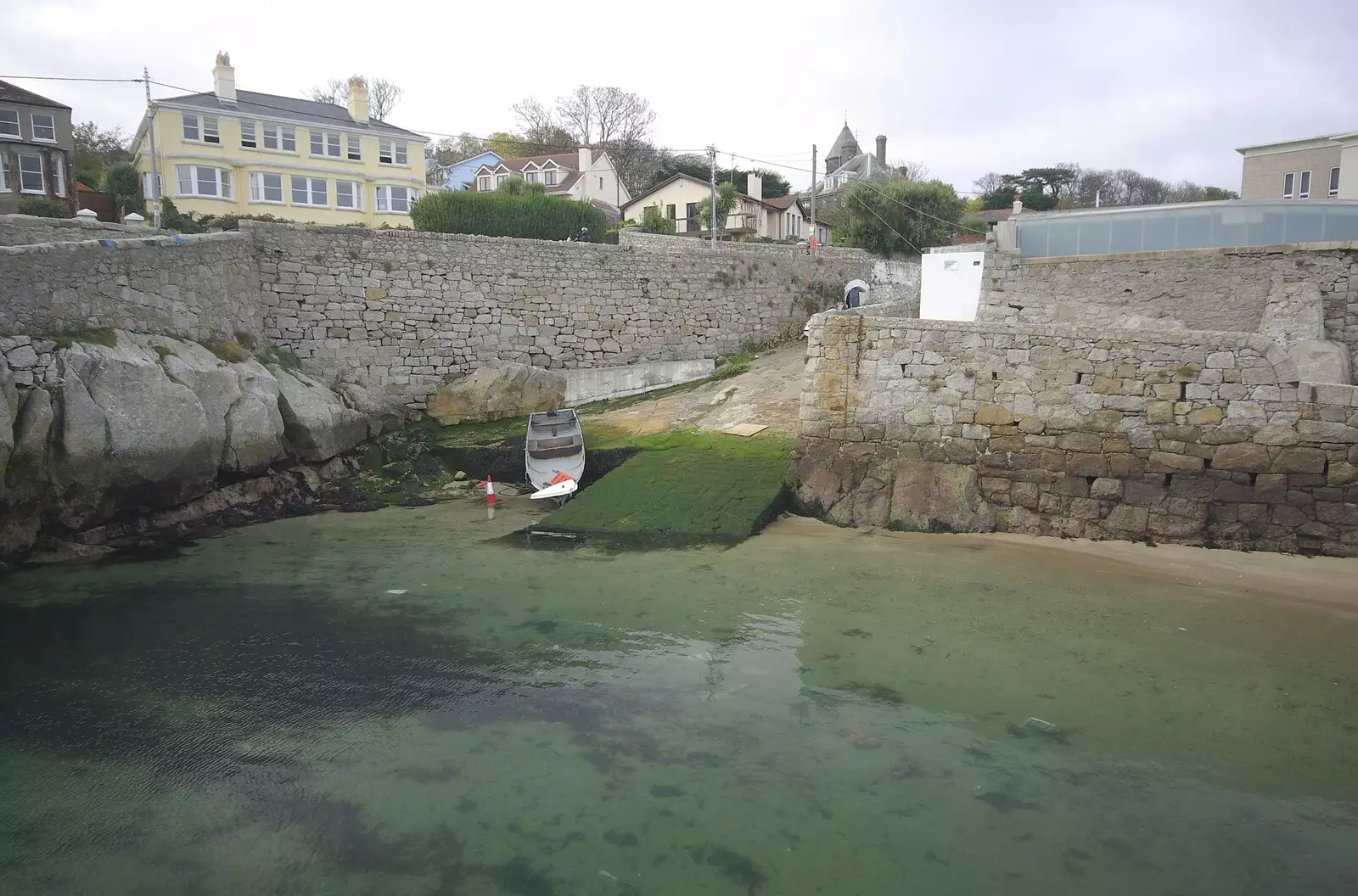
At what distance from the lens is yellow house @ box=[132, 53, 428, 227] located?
3000cm

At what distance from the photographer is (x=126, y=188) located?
28031 mm

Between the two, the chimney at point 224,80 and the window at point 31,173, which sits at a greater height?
the chimney at point 224,80

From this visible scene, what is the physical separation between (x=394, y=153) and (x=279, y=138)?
14.5 ft

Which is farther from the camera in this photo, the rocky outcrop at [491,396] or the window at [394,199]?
the window at [394,199]

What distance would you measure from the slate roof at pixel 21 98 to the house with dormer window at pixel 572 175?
19247 millimetres

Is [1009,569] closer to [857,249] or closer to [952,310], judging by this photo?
[952,310]

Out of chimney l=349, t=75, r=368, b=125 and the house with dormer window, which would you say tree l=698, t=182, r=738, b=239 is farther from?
chimney l=349, t=75, r=368, b=125

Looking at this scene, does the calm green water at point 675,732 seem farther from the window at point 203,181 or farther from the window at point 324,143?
the window at point 324,143

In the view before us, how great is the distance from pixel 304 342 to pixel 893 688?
1532cm

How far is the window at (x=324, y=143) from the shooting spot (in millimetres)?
33062

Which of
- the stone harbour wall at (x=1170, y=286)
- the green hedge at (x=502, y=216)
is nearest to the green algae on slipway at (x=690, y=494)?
the stone harbour wall at (x=1170, y=286)

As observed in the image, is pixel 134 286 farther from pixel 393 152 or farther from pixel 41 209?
pixel 393 152

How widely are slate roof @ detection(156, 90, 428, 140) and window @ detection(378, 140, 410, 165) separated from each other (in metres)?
0.36

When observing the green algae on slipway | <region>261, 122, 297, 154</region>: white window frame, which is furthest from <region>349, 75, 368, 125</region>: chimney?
the green algae on slipway
